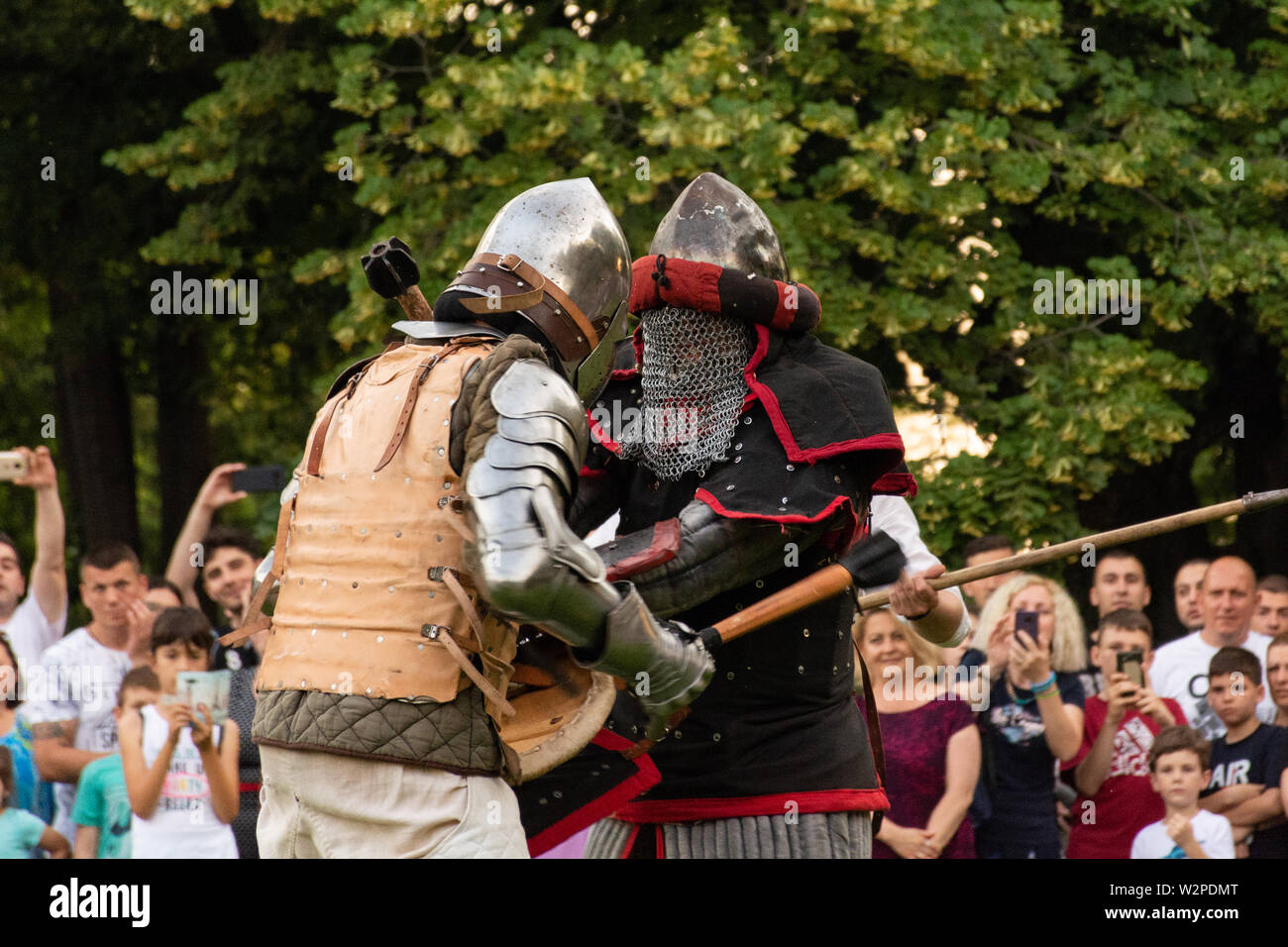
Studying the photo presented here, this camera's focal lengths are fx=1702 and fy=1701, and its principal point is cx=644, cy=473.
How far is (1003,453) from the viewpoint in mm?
8438

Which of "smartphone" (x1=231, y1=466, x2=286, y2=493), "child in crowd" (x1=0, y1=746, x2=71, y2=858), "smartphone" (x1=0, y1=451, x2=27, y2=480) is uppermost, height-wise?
"smartphone" (x1=0, y1=451, x2=27, y2=480)

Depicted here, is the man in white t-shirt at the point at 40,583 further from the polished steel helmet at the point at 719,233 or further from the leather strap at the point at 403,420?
the leather strap at the point at 403,420

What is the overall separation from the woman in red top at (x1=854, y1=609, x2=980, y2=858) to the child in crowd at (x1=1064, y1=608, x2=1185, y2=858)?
448 millimetres

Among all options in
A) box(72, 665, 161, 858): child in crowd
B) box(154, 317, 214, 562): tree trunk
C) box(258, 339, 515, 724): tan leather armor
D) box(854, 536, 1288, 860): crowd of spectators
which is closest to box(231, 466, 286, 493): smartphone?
box(72, 665, 161, 858): child in crowd

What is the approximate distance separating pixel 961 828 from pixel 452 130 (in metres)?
4.48

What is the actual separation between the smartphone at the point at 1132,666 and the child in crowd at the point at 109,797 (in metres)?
3.44

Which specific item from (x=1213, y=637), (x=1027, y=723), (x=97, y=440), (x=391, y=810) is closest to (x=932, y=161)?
(x=1213, y=637)

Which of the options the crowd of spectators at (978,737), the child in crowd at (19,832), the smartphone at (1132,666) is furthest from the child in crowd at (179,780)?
the smartphone at (1132,666)

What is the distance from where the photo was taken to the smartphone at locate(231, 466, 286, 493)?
20.8 feet

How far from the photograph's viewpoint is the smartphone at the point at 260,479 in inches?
250

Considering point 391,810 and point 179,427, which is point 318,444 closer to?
point 391,810

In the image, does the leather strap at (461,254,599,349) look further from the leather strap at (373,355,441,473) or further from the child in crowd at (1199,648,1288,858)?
the child in crowd at (1199,648,1288,858)
